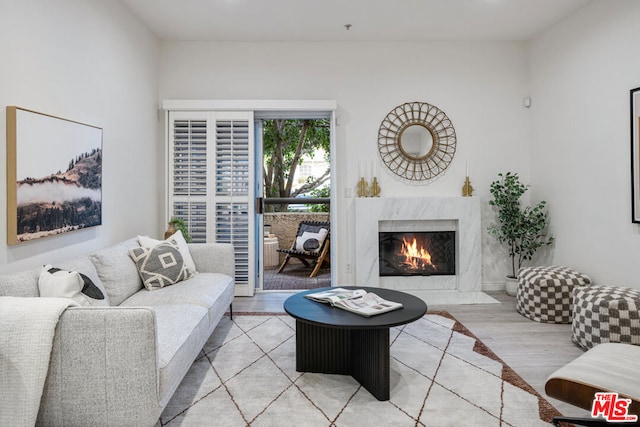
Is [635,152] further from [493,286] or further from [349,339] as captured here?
[349,339]

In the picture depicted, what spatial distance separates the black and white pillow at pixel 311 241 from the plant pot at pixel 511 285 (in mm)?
2402

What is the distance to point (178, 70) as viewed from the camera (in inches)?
184

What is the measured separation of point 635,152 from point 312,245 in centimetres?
381

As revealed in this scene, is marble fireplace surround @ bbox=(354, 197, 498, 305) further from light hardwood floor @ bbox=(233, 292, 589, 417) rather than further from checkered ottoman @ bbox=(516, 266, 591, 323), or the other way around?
checkered ottoman @ bbox=(516, 266, 591, 323)

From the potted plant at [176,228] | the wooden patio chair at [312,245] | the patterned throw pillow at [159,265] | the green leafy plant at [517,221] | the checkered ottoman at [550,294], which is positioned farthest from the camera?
the wooden patio chair at [312,245]

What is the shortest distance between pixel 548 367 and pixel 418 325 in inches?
41.5

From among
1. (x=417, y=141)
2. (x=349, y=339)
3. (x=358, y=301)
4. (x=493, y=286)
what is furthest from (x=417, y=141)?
(x=349, y=339)

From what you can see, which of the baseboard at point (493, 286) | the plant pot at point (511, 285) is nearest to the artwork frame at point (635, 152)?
the plant pot at point (511, 285)

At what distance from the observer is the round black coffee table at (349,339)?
2311 millimetres

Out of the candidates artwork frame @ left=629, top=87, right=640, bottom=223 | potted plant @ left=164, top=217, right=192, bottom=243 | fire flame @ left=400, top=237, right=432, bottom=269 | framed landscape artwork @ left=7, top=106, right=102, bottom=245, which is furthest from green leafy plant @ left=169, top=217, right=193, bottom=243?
artwork frame @ left=629, top=87, right=640, bottom=223

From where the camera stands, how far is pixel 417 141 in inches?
188

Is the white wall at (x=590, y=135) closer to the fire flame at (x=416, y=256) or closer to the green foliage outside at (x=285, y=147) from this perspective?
the fire flame at (x=416, y=256)

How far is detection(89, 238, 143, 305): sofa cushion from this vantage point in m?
2.73

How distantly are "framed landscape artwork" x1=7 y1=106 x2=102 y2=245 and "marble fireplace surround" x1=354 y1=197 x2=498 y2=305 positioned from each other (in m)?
2.61
